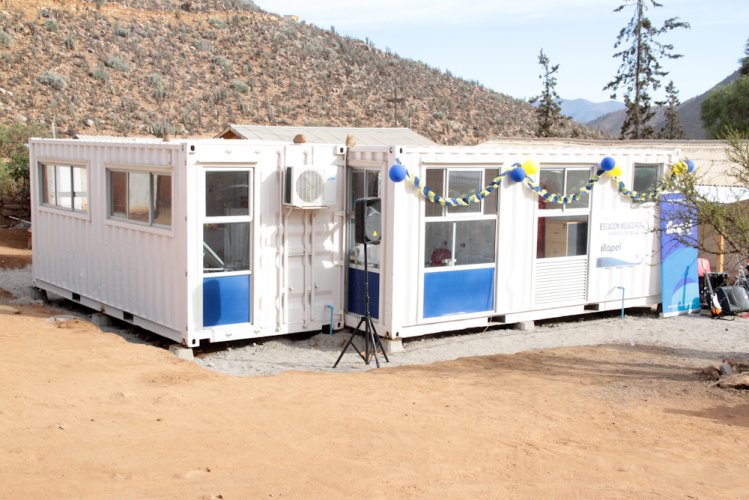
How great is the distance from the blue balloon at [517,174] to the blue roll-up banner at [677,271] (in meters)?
3.15

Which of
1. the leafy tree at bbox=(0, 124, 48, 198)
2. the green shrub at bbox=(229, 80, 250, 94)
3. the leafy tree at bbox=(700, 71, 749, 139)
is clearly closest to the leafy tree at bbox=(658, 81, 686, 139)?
the leafy tree at bbox=(700, 71, 749, 139)

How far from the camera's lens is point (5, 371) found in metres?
8.77

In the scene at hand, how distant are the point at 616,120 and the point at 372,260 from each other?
10979 centimetres

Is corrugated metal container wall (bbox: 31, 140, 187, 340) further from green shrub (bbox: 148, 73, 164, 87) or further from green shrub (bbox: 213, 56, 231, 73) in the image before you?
green shrub (bbox: 213, 56, 231, 73)

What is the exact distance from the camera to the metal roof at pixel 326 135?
54.7 ft

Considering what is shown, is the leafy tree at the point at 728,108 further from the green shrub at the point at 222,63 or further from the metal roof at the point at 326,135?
the metal roof at the point at 326,135

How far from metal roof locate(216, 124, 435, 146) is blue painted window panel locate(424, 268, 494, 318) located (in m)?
5.16

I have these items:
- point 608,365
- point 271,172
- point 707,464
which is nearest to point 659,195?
point 608,365

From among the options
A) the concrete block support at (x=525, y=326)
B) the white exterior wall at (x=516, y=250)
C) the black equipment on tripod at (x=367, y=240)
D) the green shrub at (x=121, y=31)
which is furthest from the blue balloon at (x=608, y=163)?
the green shrub at (x=121, y=31)

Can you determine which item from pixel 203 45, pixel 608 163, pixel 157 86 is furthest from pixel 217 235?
pixel 203 45

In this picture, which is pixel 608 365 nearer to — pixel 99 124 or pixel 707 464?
pixel 707 464

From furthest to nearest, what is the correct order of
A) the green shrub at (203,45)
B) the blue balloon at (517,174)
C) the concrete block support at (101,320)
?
the green shrub at (203,45), the concrete block support at (101,320), the blue balloon at (517,174)

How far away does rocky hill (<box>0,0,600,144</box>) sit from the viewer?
108ft

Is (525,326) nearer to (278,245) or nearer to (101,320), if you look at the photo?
(278,245)
